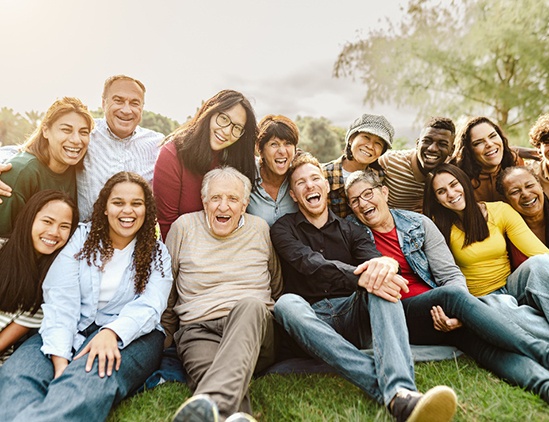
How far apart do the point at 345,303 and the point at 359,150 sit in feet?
6.56

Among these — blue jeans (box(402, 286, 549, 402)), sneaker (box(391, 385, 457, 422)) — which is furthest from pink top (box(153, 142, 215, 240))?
sneaker (box(391, 385, 457, 422))

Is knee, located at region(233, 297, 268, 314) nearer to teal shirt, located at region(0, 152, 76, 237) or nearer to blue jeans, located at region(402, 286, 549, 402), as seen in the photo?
blue jeans, located at region(402, 286, 549, 402)

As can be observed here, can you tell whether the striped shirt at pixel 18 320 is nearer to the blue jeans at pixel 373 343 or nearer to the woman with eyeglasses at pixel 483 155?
the blue jeans at pixel 373 343

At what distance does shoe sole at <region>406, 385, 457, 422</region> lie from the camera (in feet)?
8.32

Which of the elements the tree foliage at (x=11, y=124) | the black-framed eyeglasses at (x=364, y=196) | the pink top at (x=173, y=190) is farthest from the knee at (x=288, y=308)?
the tree foliage at (x=11, y=124)

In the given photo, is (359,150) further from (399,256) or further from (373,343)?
(373,343)

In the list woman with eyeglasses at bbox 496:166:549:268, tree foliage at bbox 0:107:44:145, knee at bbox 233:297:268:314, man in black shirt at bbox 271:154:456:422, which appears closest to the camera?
man in black shirt at bbox 271:154:456:422

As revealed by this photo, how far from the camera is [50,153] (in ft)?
13.6

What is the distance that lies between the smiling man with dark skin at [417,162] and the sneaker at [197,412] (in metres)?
3.69

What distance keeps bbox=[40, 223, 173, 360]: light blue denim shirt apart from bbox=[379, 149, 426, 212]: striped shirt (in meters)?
3.00

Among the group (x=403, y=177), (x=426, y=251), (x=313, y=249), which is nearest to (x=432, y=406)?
(x=313, y=249)

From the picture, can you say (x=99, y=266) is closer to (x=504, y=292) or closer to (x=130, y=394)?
(x=130, y=394)

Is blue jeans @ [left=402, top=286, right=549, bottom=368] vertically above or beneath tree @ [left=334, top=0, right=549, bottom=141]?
beneath

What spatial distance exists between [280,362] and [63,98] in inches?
122
